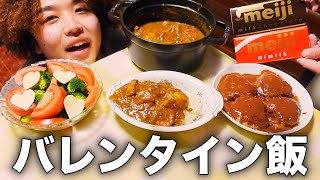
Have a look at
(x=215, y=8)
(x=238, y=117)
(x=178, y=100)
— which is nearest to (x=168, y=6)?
(x=178, y=100)

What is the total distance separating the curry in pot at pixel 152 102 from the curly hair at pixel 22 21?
2.14ft

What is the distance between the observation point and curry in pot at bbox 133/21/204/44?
55.9 inches

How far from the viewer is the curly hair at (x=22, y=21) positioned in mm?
1586

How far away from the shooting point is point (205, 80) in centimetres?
141

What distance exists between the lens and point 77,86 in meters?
1.19

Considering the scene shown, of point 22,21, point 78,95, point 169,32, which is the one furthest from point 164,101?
point 22,21

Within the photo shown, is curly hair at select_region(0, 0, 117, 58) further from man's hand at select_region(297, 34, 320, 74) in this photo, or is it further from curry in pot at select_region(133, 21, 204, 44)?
man's hand at select_region(297, 34, 320, 74)

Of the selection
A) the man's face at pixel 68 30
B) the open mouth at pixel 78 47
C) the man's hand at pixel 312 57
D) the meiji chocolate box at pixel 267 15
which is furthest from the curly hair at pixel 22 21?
the man's hand at pixel 312 57

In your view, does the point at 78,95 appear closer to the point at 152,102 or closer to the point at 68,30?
the point at 152,102

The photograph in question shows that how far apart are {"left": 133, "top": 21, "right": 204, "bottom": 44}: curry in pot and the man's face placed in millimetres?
284

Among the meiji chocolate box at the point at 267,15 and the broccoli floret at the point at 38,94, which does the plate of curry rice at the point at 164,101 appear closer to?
the broccoli floret at the point at 38,94

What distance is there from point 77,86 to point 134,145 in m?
0.29

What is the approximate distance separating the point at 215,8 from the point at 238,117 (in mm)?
2353

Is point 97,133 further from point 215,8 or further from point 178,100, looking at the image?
point 215,8
